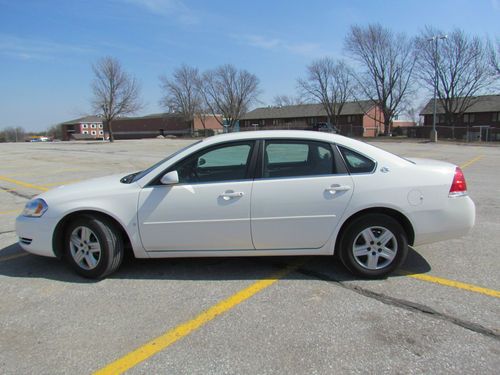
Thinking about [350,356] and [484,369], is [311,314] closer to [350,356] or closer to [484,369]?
[350,356]

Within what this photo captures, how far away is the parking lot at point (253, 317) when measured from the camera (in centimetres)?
262

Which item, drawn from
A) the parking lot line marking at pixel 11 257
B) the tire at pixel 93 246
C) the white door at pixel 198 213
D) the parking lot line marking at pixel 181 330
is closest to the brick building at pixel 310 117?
the parking lot line marking at pixel 11 257

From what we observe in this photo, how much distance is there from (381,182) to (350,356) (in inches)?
68.6

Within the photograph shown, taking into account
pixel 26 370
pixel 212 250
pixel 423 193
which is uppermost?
pixel 423 193

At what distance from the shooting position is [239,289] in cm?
370

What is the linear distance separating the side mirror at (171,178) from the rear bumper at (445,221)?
2385mm

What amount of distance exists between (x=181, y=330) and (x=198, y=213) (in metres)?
1.15

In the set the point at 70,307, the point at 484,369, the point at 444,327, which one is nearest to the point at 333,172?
the point at 444,327

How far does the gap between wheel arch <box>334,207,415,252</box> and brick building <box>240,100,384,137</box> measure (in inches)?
2251

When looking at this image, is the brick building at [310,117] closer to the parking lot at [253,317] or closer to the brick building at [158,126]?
the brick building at [158,126]

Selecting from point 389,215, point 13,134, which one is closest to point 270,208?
point 389,215

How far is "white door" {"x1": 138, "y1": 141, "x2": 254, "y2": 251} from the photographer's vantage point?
3725mm

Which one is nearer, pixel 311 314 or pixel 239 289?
pixel 311 314

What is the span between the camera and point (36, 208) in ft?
13.2
